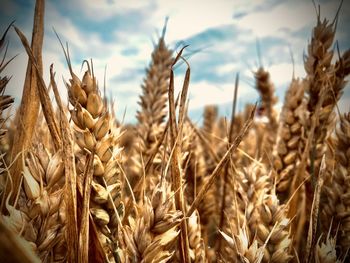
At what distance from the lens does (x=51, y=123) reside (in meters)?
0.60

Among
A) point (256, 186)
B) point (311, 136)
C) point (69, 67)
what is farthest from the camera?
point (311, 136)

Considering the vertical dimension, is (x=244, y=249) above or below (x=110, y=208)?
below

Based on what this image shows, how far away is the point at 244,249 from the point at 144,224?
27 cm

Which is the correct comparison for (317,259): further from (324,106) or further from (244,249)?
(324,106)

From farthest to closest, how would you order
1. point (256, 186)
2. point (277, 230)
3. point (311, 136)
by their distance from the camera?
point (311, 136)
point (256, 186)
point (277, 230)

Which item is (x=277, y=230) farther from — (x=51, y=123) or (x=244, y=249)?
(x=51, y=123)

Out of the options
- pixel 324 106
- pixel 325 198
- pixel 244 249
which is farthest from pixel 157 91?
pixel 244 249

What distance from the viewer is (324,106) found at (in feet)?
3.95

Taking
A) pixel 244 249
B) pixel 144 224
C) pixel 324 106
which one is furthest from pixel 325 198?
pixel 144 224

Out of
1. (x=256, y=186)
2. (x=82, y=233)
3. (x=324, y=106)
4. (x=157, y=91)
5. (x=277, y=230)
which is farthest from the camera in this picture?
(x=157, y=91)

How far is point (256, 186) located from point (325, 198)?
0.37 m

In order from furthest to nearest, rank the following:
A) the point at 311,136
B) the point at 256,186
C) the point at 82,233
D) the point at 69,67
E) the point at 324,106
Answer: the point at 324,106
the point at 311,136
the point at 256,186
the point at 69,67
the point at 82,233

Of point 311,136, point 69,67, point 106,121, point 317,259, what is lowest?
point 317,259

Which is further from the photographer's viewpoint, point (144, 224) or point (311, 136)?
point (311, 136)
